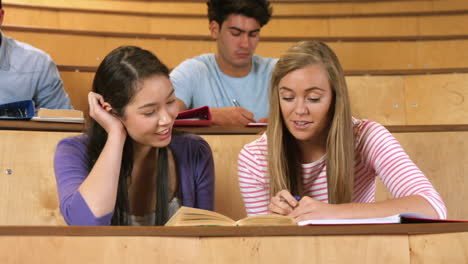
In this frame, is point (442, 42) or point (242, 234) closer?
point (242, 234)

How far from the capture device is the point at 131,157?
70cm

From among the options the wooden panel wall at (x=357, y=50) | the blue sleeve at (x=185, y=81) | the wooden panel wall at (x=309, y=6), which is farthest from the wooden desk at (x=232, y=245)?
the wooden panel wall at (x=309, y=6)

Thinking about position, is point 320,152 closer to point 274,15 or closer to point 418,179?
point 418,179

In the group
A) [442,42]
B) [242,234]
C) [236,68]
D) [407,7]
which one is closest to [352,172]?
[242,234]

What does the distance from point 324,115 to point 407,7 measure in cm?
113

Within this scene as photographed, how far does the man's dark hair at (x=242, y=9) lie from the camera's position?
108 cm

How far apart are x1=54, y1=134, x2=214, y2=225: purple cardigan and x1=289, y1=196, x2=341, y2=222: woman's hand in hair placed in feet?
0.57

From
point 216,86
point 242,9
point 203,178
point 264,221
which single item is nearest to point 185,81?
point 216,86

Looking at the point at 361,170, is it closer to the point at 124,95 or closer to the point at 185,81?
the point at 124,95

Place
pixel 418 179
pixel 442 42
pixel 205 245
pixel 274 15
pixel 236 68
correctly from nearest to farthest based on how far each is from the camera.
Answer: pixel 205 245 → pixel 418 179 → pixel 236 68 → pixel 442 42 → pixel 274 15

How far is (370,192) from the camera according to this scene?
709mm

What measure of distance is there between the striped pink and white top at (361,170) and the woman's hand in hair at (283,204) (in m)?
0.09

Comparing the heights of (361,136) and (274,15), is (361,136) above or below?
below

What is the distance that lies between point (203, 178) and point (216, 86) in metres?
0.40
